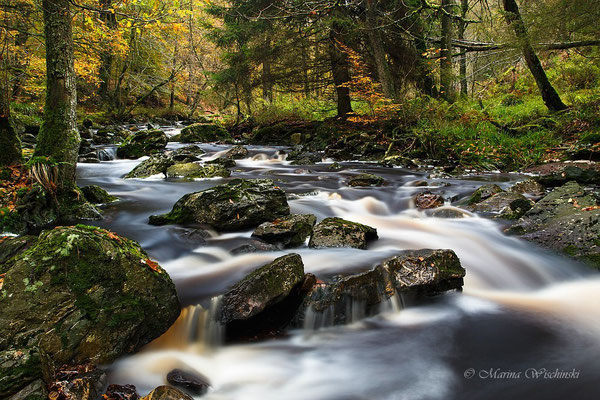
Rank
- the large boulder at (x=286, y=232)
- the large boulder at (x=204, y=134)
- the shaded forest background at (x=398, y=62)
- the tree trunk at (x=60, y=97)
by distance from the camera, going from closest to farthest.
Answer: the large boulder at (x=286, y=232), the tree trunk at (x=60, y=97), the shaded forest background at (x=398, y=62), the large boulder at (x=204, y=134)

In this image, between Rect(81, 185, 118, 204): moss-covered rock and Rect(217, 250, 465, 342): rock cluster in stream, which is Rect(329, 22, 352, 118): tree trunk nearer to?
Rect(81, 185, 118, 204): moss-covered rock

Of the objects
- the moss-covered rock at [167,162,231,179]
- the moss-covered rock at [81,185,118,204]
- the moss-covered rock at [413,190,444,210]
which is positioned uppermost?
the moss-covered rock at [167,162,231,179]

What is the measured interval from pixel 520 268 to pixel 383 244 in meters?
1.56

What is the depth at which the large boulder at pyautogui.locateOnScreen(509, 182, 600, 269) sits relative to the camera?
3.93 m

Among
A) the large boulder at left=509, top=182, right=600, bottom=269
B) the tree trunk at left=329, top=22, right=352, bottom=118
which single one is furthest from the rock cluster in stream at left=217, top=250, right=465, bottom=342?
the tree trunk at left=329, top=22, right=352, bottom=118

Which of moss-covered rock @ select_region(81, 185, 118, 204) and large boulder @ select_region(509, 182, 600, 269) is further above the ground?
moss-covered rock @ select_region(81, 185, 118, 204)

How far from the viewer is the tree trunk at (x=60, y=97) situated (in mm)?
4793

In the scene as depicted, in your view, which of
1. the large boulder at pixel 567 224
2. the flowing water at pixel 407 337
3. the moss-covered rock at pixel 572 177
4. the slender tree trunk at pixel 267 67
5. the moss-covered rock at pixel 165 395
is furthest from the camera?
the slender tree trunk at pixel 267 67

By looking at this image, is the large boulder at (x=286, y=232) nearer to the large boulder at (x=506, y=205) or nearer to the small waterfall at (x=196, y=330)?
the small waterfall at (x=196, y=330)

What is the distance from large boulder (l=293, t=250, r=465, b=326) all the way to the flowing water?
0.29ft

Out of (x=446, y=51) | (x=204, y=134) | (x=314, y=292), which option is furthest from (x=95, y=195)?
(x=446, y=51)

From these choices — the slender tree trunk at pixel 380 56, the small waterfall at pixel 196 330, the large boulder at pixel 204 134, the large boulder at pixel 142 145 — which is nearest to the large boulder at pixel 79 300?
the small waterfall at pixel 196 330

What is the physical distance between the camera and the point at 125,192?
7.37 meters

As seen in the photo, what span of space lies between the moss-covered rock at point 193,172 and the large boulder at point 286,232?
481 centimetres
